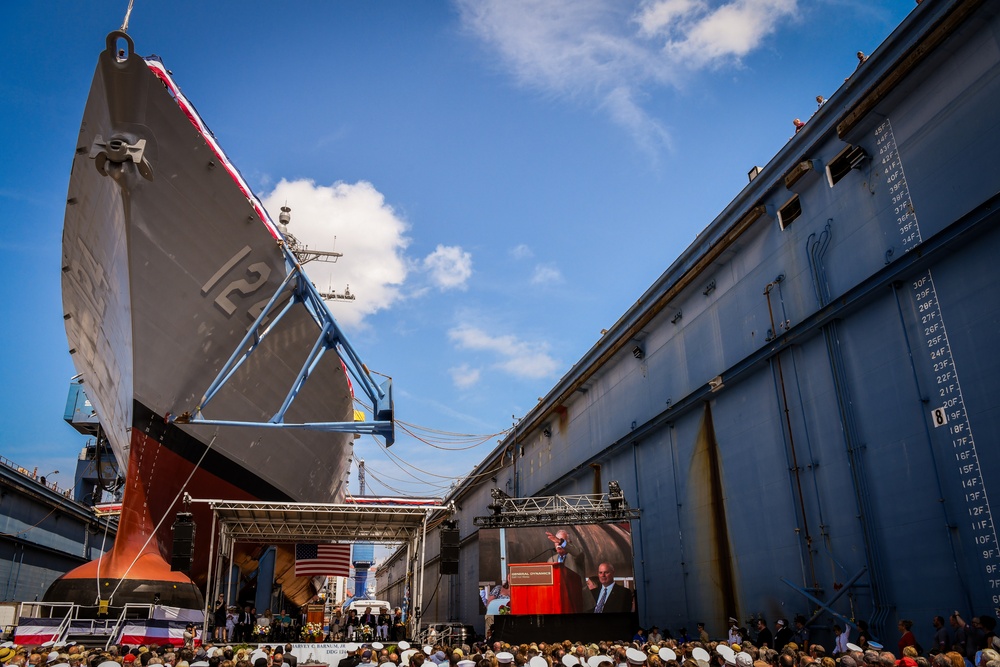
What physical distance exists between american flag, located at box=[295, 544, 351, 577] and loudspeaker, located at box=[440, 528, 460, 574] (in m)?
4.82

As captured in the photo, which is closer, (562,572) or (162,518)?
(562,572)

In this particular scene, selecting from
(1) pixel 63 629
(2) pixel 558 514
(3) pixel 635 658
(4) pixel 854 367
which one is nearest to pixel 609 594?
(2) pixel 558 514

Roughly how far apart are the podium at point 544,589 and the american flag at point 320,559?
22.4ft

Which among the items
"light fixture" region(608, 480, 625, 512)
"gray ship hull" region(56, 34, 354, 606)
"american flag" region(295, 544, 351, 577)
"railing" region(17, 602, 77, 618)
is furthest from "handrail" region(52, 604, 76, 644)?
"light fixture" region(608, 480, 625, 512)

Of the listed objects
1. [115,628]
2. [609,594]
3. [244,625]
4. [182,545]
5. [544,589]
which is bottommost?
[244,625]

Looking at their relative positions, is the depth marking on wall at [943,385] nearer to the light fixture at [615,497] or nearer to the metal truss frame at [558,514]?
the light fixture at [615,497]

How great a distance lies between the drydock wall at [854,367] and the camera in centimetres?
1018

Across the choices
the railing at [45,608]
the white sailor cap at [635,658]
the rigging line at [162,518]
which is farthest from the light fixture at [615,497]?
the railing at [45,608]

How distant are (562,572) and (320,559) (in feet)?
28.9

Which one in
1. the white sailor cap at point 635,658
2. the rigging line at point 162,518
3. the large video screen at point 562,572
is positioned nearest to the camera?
the white sailor cap at point 635,658

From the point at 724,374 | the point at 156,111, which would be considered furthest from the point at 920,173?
the point at 156,111

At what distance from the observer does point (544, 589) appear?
17391 millimetres

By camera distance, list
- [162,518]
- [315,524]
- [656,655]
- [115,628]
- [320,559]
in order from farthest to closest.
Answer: [320,559] → [315,524] → [162,518] → [115,628] → [656,655]

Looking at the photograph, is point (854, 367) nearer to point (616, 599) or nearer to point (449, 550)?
point (616, 599)
